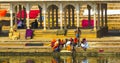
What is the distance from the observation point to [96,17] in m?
49.4

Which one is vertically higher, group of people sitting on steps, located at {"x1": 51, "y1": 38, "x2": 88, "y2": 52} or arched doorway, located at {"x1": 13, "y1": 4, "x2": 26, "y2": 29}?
arched doorway, located at {"x1": 13, "y1": 4, "x2": 26, "y2": 29}

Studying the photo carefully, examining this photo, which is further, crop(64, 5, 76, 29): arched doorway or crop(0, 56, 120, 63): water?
crop(64, 5, 76, 29): arched doorway

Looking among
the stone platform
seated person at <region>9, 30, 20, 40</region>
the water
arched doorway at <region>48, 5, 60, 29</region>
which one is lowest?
the water

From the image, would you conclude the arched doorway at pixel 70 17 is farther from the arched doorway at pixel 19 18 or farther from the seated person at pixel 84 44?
the seated person at pixel 84 44

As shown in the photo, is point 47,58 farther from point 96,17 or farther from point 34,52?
point 96,17

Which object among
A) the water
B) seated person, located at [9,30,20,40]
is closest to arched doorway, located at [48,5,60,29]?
seated person, located at [9,30,20,40]

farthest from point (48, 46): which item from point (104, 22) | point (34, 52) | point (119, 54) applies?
point (104, 22)

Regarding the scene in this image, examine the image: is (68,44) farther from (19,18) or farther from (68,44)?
(19,18)

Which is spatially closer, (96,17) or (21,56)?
(21,56)

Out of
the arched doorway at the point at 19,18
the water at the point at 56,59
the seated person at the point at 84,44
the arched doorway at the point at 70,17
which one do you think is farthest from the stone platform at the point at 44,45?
the arched doorway at the point at 70,17

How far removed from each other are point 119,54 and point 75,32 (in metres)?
5.40

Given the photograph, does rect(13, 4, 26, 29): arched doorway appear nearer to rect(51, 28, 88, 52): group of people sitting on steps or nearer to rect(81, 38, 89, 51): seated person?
rect(51, 28, 88, 52): group of people sitting on steps

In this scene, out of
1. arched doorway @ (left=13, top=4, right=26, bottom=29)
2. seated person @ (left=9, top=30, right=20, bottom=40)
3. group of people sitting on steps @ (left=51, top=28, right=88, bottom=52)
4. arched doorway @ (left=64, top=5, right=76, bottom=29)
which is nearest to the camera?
group of people sitting on steps @ (left=51, top=28, right=88, bottom=52)

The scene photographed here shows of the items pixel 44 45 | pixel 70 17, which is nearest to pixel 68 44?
pixel 44 45
